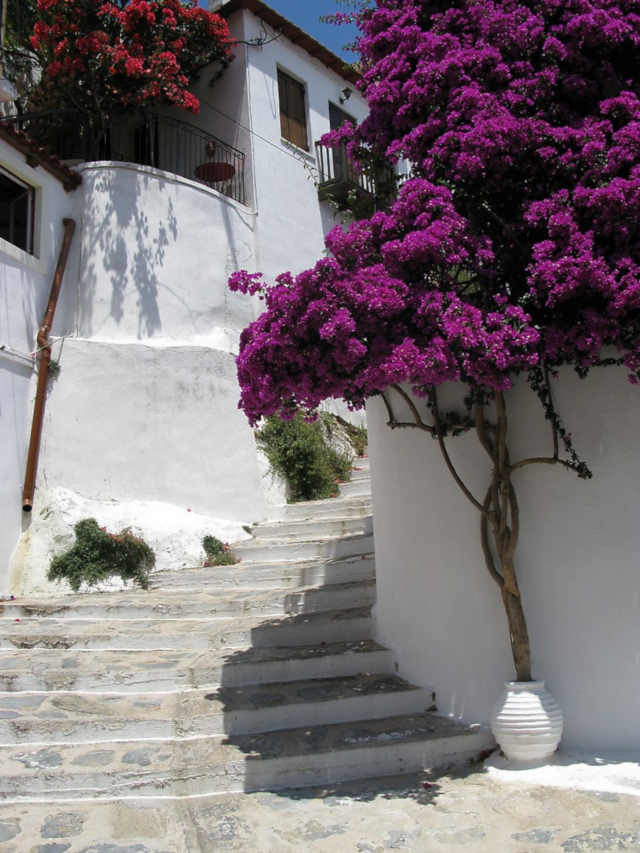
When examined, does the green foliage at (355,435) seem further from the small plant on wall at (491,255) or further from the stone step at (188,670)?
the small plant on wall at (491,255)

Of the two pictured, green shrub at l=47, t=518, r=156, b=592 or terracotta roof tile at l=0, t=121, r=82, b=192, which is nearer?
green shrub at l=47, t=518, r=156, b=592

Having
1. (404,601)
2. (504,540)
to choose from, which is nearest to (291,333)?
(504,540)

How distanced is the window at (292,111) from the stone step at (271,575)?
9.15 metres

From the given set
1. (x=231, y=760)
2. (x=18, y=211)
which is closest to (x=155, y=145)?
(x=18, y=211)

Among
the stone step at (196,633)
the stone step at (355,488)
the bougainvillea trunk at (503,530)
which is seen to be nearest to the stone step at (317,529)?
the stone step at (355,488)

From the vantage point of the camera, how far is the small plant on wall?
4.82 m

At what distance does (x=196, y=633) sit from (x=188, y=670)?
2.84 feet

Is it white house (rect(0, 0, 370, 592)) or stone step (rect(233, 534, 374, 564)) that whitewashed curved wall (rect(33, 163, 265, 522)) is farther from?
stone step (rect(233, 534, 374, 564))

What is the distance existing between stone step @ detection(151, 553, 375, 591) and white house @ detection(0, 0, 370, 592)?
28.2 inches

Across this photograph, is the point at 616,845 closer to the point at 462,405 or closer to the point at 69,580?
the point at 462,405

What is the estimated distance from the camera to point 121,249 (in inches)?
473

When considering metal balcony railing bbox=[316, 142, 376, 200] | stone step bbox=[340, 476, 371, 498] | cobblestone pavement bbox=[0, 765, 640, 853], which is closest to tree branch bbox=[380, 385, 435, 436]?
cobblestone pavement bbox=[0, 765, 640, 853]

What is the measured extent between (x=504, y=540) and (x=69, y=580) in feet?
19.5

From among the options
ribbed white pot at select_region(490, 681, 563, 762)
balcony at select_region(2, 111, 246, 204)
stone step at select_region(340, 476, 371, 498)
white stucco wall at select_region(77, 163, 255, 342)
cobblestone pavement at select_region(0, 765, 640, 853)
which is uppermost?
balcony at select_region(2, 111, 246, 204)
